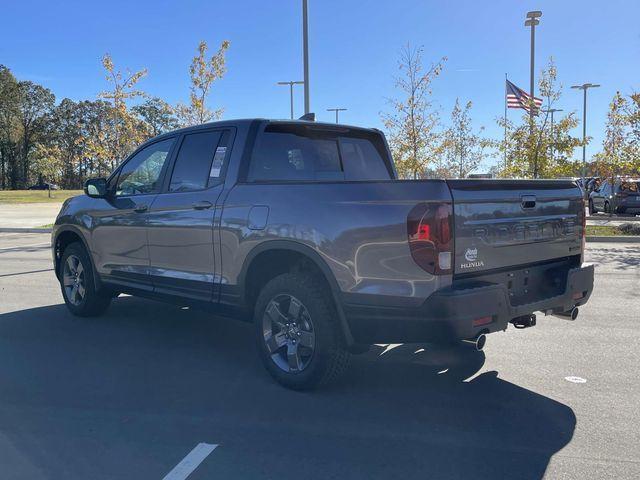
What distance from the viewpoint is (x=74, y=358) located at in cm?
513

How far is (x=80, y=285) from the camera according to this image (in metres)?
6.58

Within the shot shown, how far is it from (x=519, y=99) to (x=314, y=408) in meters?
18.7

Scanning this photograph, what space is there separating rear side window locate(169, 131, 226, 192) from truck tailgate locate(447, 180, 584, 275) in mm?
2205

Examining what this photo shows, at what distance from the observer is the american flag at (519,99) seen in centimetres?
1905

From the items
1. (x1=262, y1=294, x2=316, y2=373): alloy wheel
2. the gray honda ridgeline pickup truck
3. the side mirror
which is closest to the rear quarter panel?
the gray honda ridgeline pickup truck

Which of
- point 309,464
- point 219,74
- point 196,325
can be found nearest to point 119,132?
point 219,74

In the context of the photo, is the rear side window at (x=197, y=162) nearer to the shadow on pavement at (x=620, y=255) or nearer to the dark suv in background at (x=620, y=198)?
the shadow on pavement at (x=620, y=255)

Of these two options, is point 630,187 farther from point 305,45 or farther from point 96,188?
point 96,188

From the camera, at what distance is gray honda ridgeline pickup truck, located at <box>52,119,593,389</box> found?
3.56 metres

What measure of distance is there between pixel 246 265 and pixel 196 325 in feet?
7.11

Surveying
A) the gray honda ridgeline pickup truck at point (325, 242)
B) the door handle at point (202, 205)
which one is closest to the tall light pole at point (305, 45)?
the gray honda ridgeline pickup truck at point (325, 242)

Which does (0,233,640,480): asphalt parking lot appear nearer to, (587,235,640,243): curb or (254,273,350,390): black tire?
A: (254,273,350,390): black tire

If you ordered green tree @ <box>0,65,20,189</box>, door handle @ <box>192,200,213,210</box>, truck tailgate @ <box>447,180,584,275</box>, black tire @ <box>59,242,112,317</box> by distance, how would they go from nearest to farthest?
truck tailgate @ <box>447,180,584,275</box>, door handle @ <box>192,200,213,210</box>, black tire @ <box>59,242,112,317</box>, green tree @ <box>0,65,20,189</box>

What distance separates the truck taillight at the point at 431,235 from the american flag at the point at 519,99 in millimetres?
16739
